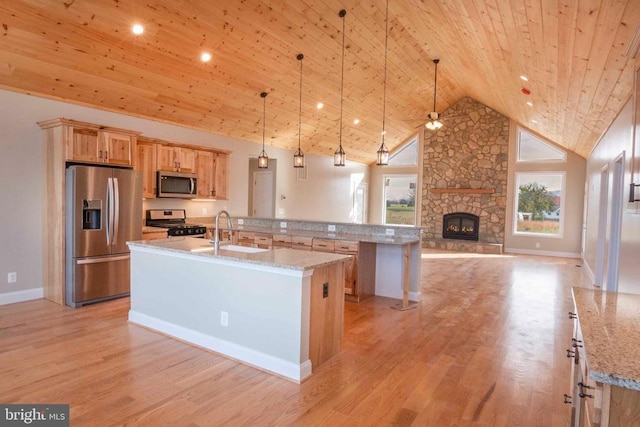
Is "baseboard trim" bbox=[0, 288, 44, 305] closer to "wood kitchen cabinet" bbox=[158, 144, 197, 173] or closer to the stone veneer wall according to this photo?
"wood kitchen cabinet" bbox=[158, 144, 197, 173]

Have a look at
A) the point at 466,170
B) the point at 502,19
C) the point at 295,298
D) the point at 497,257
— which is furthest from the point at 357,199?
the point at 295,298

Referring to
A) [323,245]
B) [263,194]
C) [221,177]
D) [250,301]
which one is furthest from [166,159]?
[250,301]

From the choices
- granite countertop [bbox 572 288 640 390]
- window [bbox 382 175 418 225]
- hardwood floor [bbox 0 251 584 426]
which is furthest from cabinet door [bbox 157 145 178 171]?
window [bbox 382 175 418 225]

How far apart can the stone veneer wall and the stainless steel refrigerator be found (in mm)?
8099

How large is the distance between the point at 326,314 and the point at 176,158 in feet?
13.9

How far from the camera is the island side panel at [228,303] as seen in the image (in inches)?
116

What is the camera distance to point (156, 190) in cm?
595

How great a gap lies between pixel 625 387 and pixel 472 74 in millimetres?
7563

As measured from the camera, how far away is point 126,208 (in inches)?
199

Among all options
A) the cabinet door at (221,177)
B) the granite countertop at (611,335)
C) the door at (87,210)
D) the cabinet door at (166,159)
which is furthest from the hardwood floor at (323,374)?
the cabinet door at (221,177)

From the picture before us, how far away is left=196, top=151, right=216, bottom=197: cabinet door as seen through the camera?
6680 mm

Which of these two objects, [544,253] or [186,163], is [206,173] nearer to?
[186,163]

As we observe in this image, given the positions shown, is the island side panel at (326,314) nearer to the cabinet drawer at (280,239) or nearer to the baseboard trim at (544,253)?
the cabinet drawer at (280,239)

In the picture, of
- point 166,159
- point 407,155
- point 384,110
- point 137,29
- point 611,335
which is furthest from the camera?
point 407,155
